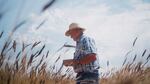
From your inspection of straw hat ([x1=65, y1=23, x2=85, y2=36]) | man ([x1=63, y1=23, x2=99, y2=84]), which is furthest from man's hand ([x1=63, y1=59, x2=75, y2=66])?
straw hat ([x1=65, y1=23, x2=85, y2=36])

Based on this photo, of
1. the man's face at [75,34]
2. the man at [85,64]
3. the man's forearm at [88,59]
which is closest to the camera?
the man's forearm at [88,59]

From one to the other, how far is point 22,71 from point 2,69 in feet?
0.84

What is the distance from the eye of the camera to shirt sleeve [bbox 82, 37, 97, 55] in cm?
359

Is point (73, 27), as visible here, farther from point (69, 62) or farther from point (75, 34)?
point (69, 62)

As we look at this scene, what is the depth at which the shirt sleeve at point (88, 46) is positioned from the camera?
3586mm

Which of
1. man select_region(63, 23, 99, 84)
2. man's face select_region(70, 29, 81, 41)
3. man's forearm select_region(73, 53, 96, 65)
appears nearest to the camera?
man's forearm select_region(73, 53, 96, 65)

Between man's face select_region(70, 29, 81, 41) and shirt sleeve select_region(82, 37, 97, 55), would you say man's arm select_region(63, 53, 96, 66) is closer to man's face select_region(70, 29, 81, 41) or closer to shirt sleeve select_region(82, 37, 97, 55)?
shirt sleeve select_region(82, 37, 97, 55)

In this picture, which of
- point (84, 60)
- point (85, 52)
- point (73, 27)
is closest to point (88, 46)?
point (85, 52)

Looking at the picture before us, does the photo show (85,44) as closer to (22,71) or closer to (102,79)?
(22,71)

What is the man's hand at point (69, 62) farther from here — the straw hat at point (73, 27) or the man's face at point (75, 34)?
the straw hat at point (73, 27)

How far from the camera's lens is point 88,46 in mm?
3596

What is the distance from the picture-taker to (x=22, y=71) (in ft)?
11.0

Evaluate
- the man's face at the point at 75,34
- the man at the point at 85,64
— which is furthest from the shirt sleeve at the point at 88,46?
the man's face at the point at 75,34

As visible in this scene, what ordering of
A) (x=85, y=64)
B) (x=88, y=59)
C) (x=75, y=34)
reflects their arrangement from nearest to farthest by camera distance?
(x=88, y=59), (x=85, y=64), (x=75, y=34)
